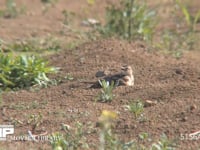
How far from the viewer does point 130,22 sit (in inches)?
304

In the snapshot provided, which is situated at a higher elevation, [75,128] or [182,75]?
[182,75]

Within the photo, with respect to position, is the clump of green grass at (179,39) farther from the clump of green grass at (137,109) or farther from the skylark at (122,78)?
the clump of green grass at (137,109)

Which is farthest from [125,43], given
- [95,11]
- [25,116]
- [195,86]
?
[95,11]

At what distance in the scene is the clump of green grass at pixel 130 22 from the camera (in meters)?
7.74

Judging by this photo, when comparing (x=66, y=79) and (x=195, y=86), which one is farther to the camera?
(x=66, y=79)

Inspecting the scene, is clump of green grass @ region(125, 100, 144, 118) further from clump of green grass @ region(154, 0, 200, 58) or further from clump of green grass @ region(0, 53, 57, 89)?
clump of green grass @ region(154, 0, 200, 58)

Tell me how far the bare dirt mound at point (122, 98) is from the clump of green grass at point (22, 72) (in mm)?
185

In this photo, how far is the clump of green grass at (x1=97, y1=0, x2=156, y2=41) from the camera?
774 cm

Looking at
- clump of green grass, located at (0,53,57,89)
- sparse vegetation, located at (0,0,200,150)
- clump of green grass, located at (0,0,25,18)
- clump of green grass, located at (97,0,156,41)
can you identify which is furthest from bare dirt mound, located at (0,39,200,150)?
clump of green grass, located at (0,0,25,18)

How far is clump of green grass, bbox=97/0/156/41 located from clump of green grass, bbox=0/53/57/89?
2036 mm

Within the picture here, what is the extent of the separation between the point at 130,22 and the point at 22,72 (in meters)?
2.18

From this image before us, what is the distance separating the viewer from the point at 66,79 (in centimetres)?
605

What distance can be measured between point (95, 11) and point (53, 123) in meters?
5.64

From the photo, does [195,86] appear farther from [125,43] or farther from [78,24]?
[78,24]
